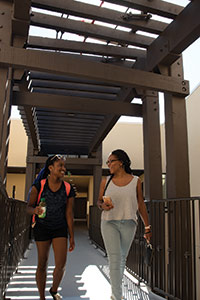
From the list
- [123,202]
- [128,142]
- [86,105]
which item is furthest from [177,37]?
[128,142]

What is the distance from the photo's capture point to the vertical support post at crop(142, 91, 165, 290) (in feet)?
11.9

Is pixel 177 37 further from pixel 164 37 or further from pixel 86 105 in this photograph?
pixel 86 105

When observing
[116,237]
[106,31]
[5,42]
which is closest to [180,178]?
[116,237]

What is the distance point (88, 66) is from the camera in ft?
12.3

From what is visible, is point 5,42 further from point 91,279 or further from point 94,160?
point 94,160

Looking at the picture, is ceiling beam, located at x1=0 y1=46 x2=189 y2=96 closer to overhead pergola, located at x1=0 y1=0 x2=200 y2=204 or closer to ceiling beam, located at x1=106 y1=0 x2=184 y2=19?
overhead pergola, located at x1=0 y1=0 x2=200 y2=204

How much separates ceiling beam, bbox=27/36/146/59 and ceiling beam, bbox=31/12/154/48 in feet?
1.13

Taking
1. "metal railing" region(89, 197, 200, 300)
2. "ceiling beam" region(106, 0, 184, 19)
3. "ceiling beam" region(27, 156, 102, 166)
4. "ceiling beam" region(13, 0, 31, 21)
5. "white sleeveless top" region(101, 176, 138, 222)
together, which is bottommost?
"metal railing" region(89, 197, 200, 300)

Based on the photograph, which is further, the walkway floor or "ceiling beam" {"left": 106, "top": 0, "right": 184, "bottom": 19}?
"ceiling beam" {"left": 106, "top": 0, "right": 184, "bottom": 19}

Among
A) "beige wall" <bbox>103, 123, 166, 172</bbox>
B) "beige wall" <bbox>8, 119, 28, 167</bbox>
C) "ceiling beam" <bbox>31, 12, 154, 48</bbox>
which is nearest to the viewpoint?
"ceiling beam" <bbox>31, 12, 154, 48</bbox>

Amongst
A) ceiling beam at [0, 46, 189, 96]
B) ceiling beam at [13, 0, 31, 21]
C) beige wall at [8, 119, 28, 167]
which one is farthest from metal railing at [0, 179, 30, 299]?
beige wall at [8, 119, 28, 167]

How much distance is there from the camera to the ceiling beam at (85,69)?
3537 millimetres

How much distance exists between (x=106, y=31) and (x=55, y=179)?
266 cm

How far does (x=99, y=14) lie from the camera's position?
3.88m
